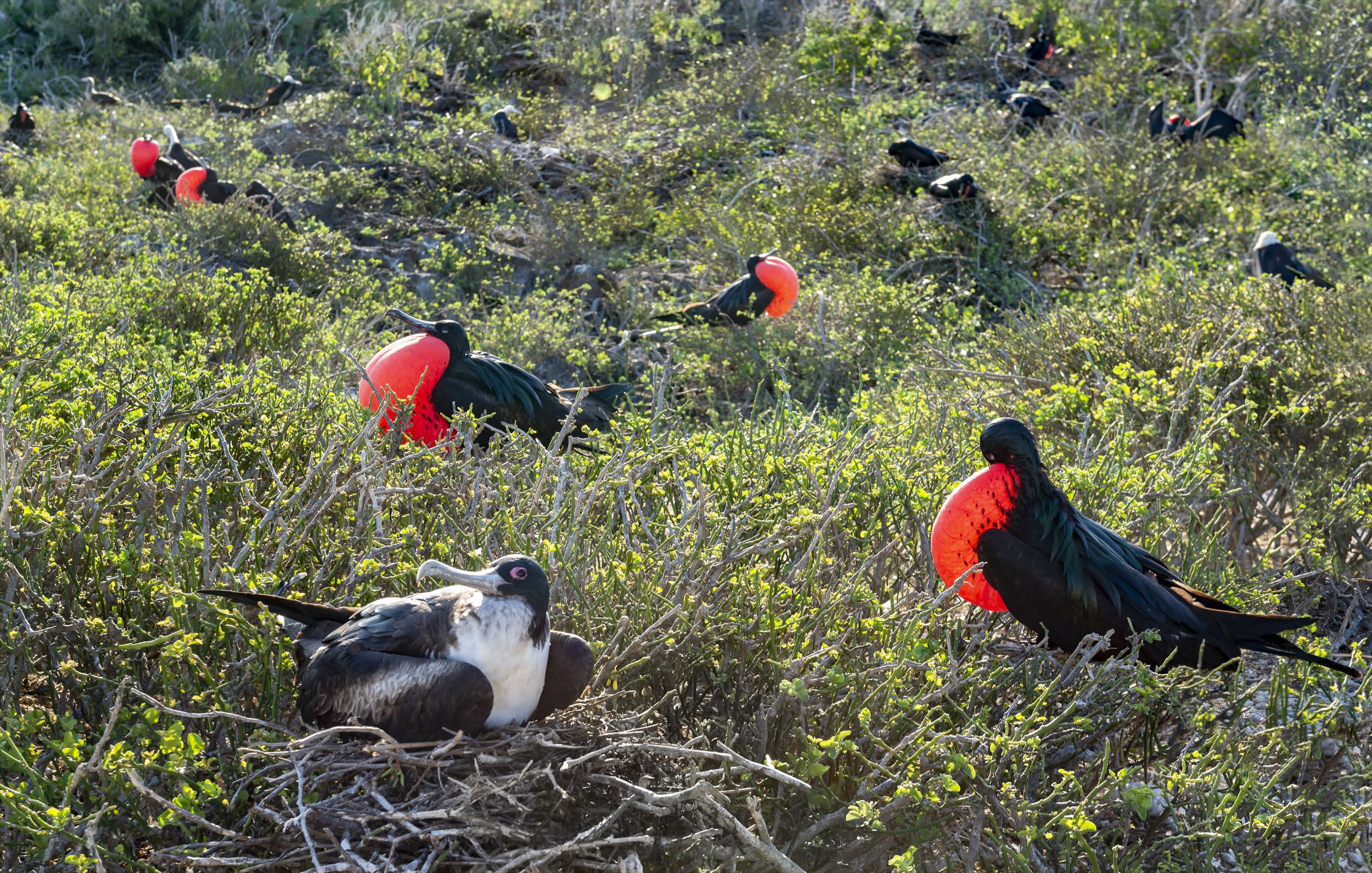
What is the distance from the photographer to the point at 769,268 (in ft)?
16.8

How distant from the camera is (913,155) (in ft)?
23.0

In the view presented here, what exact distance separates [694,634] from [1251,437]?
6.71 ft

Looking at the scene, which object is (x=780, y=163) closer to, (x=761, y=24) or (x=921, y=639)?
(x=761, y=24)

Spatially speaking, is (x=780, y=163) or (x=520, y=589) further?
(x=780, y=163)

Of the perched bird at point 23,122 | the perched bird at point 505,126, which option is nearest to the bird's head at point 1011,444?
the perched bird at point 505,126

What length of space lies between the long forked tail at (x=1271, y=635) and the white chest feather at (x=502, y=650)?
49.4 inches

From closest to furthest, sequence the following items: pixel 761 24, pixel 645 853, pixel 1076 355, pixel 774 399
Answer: pixel 645 853 < pixel 1076 355 < pixel 774 399 < pixel 761 24

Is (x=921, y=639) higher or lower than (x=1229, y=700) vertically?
higher

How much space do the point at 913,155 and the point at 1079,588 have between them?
207 inches

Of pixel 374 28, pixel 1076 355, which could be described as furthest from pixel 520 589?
pixel 374 28

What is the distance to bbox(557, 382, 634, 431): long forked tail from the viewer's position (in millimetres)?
3568

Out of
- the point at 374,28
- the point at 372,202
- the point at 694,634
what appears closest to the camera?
the point at 694,634

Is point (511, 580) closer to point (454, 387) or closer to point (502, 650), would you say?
point (502, 650)

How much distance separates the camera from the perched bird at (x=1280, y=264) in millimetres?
5211
